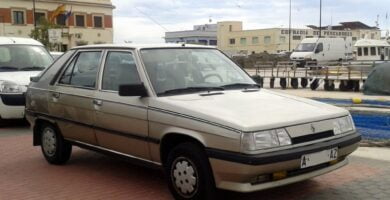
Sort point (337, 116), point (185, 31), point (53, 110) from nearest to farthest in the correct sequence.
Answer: point (337, 116), point (53, 110), point (185, 31)

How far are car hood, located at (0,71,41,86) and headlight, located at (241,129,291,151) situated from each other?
295 inches

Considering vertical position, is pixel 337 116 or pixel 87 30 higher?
pixel 87 30

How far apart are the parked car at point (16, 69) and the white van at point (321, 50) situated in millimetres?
33571

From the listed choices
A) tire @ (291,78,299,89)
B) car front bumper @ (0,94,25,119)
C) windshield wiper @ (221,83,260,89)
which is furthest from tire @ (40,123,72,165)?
tire @ (291,78,299,89)

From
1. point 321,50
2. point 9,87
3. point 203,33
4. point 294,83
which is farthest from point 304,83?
point 203,33

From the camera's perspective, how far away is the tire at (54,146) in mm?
7066

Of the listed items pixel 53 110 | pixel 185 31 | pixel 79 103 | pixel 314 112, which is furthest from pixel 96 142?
pixel 185 31

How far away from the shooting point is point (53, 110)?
6.99m

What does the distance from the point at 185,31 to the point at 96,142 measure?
4587 inches

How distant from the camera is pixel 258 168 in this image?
450 centimetres

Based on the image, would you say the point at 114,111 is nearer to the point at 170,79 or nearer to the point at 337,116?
the point at 170,79

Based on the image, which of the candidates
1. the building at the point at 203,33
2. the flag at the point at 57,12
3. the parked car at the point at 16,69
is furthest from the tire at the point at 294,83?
the building at the point at 203,33

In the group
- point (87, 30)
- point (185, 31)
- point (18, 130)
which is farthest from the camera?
point (185, 31)

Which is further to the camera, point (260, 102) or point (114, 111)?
point (114, 111)
